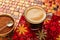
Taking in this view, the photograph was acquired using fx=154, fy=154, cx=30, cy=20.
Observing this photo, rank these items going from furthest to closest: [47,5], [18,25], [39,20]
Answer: [47,5]
[18,25]
[39,20]

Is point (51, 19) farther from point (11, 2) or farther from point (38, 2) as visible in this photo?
point (11, 2)

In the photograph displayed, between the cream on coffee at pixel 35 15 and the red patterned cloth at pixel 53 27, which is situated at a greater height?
the cream on coffee at pixel 35 15

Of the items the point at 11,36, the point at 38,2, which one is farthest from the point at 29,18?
the point at 38,2

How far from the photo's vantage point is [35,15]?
90cm

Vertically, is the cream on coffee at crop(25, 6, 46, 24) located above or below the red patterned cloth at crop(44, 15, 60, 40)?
above

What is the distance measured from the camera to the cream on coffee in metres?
0.88

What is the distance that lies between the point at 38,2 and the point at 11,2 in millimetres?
195

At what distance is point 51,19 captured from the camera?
101 cm

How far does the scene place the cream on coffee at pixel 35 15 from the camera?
879 mm

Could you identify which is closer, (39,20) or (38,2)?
(39,20)

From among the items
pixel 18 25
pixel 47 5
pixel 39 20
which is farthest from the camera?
pixel 47 5

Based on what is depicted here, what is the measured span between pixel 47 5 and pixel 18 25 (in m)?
0.26

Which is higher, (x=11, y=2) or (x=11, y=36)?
(x=11, y=2)

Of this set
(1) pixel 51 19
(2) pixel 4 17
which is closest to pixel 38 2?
(1) pixel 51 19
